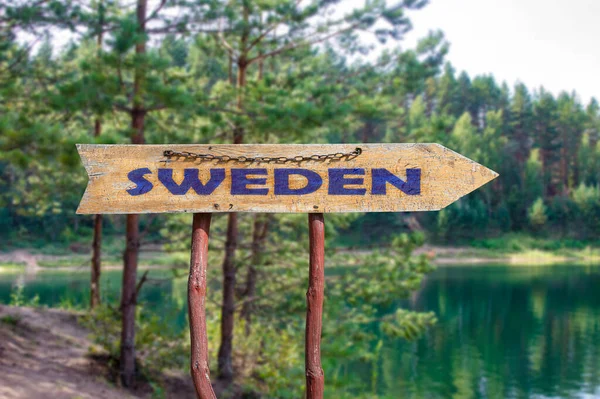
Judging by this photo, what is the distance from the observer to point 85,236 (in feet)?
102

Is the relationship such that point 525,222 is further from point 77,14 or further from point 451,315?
point 77,14

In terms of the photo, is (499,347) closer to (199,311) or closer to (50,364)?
(50,364)

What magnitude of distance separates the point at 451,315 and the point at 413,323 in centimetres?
880

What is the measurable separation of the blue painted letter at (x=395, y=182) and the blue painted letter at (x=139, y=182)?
33.7 inches

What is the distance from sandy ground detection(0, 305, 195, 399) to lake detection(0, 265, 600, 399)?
101 cm

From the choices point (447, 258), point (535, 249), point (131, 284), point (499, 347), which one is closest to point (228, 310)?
point (131, 284)

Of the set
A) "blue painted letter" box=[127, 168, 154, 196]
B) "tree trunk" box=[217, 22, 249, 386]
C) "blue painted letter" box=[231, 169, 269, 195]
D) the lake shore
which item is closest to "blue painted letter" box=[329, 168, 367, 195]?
"blue painted letter" box=[231, 169, 269, 195]

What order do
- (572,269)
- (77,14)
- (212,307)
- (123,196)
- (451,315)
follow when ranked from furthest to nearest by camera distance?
1. (572,269)
2. (451,315)
3. (212,307)
4. (77,14)
5. (123,196)

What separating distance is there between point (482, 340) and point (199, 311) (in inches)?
503

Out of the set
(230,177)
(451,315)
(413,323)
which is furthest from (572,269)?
(230,177)

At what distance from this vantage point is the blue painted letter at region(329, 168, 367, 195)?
103 inches

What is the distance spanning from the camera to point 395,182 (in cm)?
264

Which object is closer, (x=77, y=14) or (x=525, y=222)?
(x=77, y=14)

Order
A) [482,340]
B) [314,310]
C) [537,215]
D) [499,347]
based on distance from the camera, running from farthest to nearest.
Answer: [537,215], [482,340], [499,347], [314,310]
